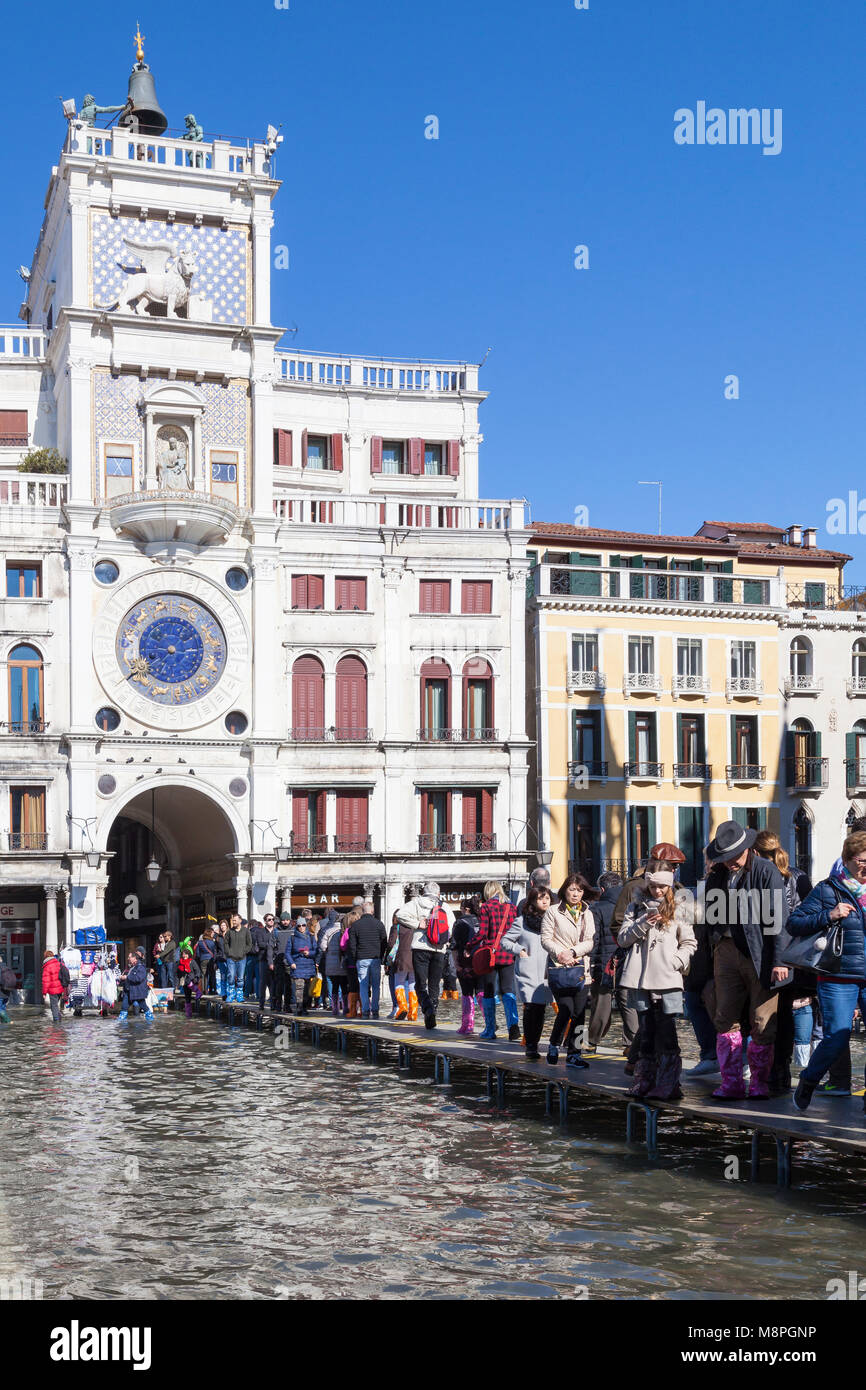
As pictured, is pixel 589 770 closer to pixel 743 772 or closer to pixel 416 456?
pixel 743 772

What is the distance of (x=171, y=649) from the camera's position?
49.6 metres

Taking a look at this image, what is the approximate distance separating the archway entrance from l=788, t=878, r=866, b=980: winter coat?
121 feet

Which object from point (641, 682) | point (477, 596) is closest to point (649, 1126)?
point (477, 596)

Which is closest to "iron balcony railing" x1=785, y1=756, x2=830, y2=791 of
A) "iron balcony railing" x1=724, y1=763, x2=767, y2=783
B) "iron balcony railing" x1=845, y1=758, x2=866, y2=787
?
"iron balcony railing" x1=845, y1=758, x2=866, y2=787

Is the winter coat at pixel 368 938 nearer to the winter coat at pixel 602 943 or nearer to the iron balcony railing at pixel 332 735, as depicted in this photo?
the winter coat at pixel 602 943

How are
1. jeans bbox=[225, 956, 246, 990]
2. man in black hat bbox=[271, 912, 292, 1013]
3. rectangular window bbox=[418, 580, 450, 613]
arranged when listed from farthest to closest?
rectangular window bbox=[418, 580, 450, 613] < jeans bbox=[225, 956, 246, 990] < man in black hat bbox=[271, 912, 292, 1013]

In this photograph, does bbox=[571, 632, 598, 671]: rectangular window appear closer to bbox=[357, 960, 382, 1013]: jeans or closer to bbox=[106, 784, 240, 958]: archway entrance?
bbox=[106, 784, 240, 958]: archway entrance

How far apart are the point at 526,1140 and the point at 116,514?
1474 inches

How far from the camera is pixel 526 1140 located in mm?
13742

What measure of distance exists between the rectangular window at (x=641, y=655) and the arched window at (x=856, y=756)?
7822mm

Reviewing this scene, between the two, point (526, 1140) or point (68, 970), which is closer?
point (526, 1140)

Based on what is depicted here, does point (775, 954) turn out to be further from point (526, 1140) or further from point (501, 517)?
point (501, 517)

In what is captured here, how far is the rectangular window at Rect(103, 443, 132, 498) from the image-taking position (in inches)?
1949
